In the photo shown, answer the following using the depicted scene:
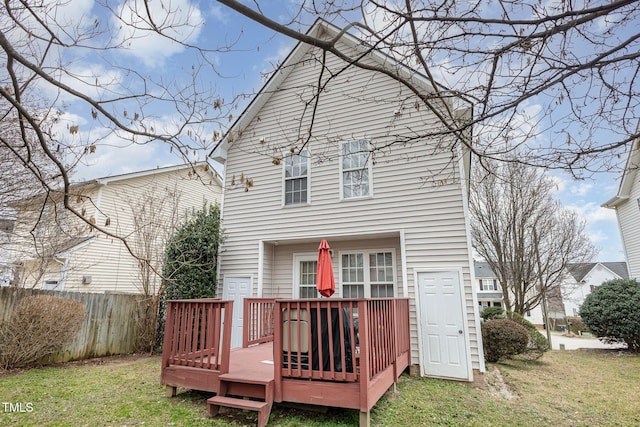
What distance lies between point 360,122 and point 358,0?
5427mm

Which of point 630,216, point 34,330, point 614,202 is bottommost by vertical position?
point 34,330

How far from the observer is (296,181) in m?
8.66

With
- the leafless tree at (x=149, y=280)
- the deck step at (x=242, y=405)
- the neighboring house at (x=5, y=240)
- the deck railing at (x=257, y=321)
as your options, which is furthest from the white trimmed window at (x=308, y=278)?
the neighboring house at (x=5, y=240)

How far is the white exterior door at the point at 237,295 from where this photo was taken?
8.47 metres

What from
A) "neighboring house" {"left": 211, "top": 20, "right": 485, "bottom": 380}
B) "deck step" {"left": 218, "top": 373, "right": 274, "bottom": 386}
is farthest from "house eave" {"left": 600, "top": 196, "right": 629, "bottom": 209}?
"deck step" {"left": 218, "top": 373, "right": 274, "bottom": 386}

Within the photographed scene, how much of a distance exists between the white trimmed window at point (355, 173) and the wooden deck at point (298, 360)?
338 cm

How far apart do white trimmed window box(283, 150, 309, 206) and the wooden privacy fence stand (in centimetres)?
500

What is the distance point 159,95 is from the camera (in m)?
3.44

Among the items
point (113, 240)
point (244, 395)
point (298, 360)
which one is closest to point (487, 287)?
point (113, 240)

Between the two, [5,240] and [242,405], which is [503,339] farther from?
[5,240]

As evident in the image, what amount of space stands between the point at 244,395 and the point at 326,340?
133cm

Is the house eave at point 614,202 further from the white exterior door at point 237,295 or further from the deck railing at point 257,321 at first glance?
the white exterior door at point 237,295

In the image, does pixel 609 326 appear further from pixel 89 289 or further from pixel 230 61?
pixel 89 289

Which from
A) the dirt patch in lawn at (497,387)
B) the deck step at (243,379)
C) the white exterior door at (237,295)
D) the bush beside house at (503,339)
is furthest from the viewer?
the white exterior door at (237,295)
